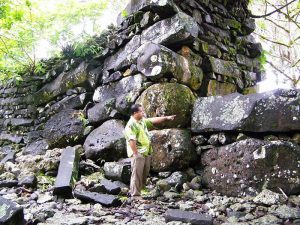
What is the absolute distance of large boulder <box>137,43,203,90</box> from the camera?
497 cm

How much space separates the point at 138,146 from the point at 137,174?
1.45 feet

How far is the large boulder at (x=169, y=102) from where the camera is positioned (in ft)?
15.7

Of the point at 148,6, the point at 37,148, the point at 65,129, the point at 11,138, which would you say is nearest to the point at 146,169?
the point at 65,129

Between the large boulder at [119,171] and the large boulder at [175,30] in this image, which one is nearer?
the large boulder at [119,171]

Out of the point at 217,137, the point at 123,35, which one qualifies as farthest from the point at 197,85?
the point at 123,35

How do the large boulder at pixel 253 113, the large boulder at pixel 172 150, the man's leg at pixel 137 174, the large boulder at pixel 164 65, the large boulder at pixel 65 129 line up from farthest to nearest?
the large boulder at pixel 65 129 < the large boulder at pixel 164 65 < the large boulder at pixel 172 150 < the man's leg at pixel 137 174 < the large boulder at pixel 253 113

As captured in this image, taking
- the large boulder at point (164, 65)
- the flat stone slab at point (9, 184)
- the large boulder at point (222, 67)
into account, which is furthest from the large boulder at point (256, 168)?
the flat stone slab at point (9, 184)

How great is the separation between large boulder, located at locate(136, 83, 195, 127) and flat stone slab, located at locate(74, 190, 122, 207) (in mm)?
1596

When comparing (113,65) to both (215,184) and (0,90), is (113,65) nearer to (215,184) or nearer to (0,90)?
(215,184)

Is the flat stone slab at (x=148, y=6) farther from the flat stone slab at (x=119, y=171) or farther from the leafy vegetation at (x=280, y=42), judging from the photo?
the leafy vegetation at (x=280, y=42)

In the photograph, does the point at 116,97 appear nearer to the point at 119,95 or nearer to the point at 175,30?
the point at 119,95

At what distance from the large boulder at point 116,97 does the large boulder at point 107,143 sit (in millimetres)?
248

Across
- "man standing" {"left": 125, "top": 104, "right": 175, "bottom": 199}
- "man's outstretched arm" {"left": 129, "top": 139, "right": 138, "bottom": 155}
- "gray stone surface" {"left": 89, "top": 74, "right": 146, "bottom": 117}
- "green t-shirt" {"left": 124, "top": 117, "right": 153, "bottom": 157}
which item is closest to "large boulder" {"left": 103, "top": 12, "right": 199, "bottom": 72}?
"gray stone surface" {"left": 89, "top": 74, "right": 146, "bottom": 117}

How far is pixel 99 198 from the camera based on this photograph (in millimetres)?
3672
